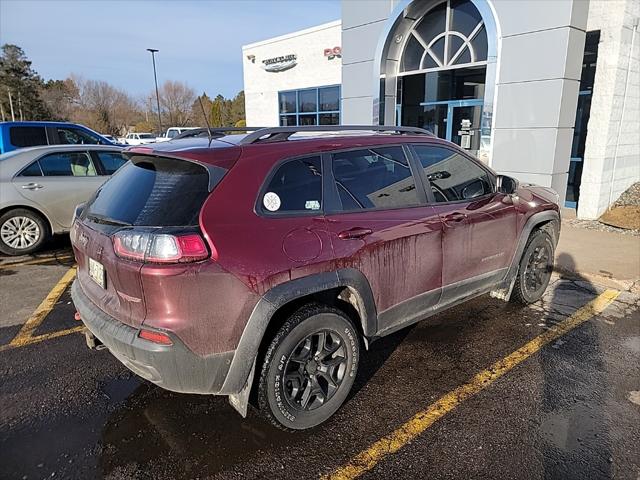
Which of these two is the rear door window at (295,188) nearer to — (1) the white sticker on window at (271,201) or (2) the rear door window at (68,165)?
(1) the white sticker on window at (271,201)

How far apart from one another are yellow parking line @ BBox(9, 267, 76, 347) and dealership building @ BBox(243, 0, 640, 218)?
25.6 feet

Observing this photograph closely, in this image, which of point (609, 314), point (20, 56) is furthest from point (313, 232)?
point (20, 56)

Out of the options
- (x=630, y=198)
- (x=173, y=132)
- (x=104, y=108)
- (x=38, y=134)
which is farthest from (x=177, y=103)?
(x=630, y=198)

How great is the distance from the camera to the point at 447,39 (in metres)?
9.82

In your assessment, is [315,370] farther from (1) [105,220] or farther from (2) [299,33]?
(2) [299,33]

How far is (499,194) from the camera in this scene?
4023mm

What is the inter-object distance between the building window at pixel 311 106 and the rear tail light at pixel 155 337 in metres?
16.2

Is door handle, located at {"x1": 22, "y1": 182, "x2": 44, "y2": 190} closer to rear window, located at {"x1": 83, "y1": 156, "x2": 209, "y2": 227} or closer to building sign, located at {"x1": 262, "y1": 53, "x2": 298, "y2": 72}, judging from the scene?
rear window, located at {"x1": 83, "y1": 156, "x2": 209, "y2": 227}

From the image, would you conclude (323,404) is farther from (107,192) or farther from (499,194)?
(499,194)

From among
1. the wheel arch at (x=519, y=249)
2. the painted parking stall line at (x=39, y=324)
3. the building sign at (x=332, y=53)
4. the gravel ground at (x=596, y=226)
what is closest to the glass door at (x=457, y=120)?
the gravel ground at (x=596, y=226)

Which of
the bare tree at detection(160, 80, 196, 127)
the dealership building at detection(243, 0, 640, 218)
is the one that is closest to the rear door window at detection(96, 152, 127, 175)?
the dealership building at detection(243, 0, 640, 218)

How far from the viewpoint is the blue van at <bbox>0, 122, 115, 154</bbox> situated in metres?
10.3

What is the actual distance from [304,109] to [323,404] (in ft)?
58.4

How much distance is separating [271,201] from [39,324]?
10.2ft
